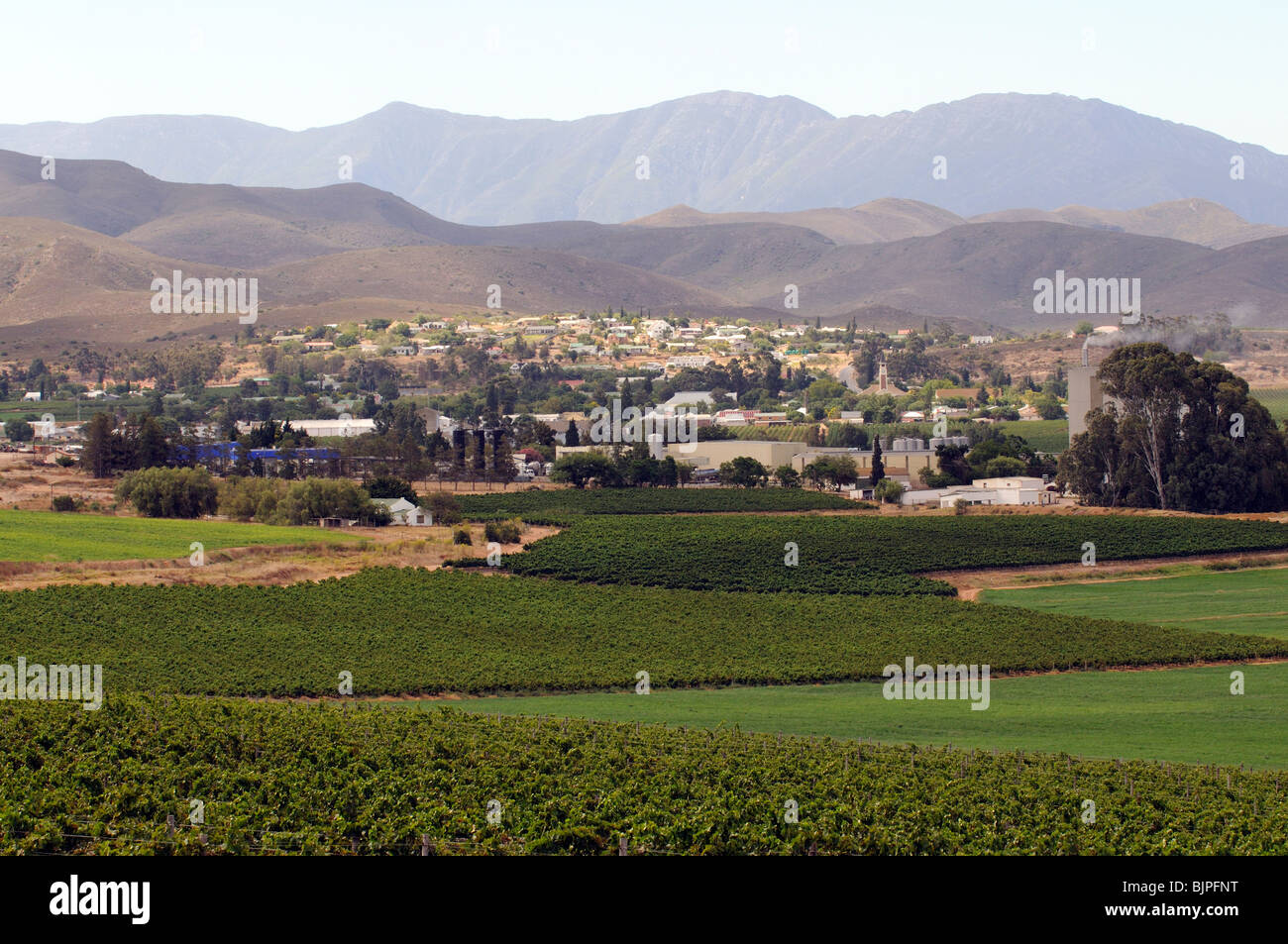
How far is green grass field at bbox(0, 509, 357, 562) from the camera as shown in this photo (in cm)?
7000

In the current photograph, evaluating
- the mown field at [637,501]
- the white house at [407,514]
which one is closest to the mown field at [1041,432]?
the mown field at [637,501]

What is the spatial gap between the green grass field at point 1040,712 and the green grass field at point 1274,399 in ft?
312

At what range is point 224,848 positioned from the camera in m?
24.5

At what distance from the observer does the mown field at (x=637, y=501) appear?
93562 millimetres

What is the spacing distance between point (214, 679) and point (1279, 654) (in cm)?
3526

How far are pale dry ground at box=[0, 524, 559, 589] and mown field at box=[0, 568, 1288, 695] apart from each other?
116 inches

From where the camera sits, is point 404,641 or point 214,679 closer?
point 214,679

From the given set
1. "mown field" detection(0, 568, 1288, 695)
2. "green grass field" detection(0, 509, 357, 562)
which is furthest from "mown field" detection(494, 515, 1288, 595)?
"green grass field" detection(0, 509, 357, 562)

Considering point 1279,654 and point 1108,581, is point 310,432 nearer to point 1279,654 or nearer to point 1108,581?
point 1108,581

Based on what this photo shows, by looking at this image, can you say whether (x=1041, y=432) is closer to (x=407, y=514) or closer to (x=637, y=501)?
(x=637, y=501)

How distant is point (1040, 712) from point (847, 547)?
3387 centimetres

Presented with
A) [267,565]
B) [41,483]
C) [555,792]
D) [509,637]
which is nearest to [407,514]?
[267,565]

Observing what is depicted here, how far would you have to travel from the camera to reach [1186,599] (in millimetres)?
66312

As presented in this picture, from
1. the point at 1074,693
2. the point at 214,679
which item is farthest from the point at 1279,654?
the point at 214,679
